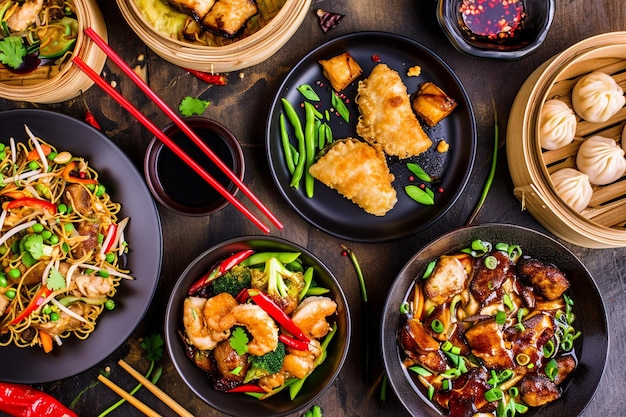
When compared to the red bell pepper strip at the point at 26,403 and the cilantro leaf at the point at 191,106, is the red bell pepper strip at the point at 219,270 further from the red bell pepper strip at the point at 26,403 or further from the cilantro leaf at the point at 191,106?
the red bell pepper strip at the point at 26,403

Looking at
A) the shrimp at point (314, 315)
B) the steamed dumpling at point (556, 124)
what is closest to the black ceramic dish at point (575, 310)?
the shrimp at point (314, 315)

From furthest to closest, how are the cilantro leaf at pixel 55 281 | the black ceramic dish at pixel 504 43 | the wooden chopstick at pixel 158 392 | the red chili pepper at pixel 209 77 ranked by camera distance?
1. the red chili pepper at pixel 209 77
2. the wooden chopstick at pixel 158 392
3. the black ceramic dish at pixel 504 43
4. the cilantro leaf at pixel 55 281

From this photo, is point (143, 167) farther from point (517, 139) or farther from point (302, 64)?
point (517, 139)

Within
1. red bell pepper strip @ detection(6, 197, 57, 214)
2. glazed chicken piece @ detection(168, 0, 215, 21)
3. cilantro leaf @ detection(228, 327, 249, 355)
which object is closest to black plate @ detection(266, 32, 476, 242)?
glazed chicken piece @ detection(168, 0, 215, 21)

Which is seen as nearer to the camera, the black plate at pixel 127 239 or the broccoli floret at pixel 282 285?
the black plate at pixel 127 239

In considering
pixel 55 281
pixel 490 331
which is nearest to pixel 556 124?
pixel 490 331

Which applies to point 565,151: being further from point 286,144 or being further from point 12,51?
point 12,51

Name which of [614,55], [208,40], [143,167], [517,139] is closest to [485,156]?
[517,139]
